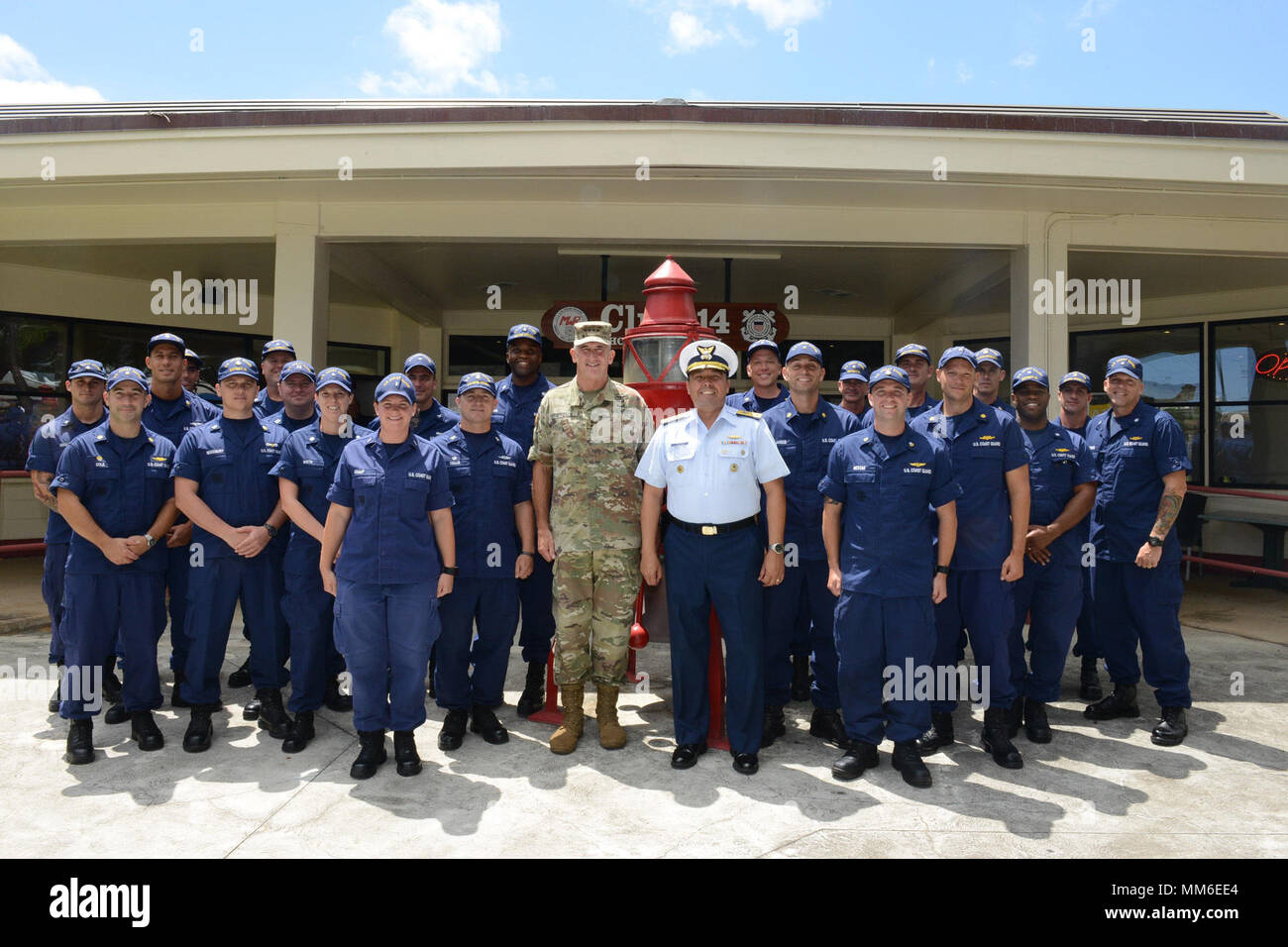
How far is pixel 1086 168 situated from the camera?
19.7 feet

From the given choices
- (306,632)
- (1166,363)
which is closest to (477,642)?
(306,632)

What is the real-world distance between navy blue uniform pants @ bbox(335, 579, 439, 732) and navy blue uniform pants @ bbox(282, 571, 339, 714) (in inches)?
16.0

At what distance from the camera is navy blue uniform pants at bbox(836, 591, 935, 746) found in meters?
3.56

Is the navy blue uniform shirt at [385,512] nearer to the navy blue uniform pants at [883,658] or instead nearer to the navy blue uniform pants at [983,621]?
the navy blue uniform pants at [883,658]

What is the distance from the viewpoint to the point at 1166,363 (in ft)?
35.5

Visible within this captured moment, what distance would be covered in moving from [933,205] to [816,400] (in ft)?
12.4

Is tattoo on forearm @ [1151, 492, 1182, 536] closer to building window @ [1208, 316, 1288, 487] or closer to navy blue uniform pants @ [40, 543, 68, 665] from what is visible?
navy blue uniform pants @ [40, 543, 68, 665]

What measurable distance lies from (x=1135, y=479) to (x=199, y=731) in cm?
492

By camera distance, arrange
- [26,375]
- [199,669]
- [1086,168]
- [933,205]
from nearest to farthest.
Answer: [199,669]
[1086,168]
[933,205]
[26,375]

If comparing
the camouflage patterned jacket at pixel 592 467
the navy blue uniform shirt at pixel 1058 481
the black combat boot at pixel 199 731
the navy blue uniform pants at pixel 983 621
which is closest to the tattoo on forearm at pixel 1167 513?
the navy blue uniform shirt at pixel 1058 481

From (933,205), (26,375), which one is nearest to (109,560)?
(933,205)

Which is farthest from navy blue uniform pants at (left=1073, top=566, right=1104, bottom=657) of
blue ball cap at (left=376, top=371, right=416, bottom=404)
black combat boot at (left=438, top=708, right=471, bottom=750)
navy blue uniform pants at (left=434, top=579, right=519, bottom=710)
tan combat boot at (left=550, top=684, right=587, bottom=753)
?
blue ball cap at (left=376, top=371, right=416, bottom=404)

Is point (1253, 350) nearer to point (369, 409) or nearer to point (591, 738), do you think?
point (591, 738)

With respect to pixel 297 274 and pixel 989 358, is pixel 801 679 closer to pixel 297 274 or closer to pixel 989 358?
pixel 989 358
